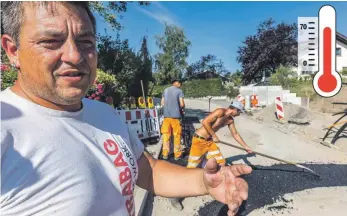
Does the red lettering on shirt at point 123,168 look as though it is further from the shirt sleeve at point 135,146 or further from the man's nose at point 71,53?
the man's nose at point 71,53

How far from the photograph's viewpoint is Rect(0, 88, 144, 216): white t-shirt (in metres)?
1.03

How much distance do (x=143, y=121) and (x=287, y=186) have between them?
4281mm

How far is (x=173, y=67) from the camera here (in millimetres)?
53062

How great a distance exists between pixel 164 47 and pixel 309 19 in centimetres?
4961

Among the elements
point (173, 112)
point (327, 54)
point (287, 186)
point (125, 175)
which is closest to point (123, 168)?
point (125, 175)

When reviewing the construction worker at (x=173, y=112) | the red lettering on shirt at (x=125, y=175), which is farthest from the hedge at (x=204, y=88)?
the red lettering on shirt at (x=125, y=175)

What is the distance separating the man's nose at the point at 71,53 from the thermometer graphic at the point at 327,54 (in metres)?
5.13

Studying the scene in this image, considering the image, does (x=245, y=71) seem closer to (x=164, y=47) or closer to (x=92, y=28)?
(x=164, y=47)

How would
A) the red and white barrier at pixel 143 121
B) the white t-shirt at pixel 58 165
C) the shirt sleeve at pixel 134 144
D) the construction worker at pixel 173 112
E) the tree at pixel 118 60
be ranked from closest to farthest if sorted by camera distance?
the white t-shirt at pixel 58 165 < the shirt sleeve at pixel 134 144 < the construction worker at pixel 173 112 < the red and white barrier at pixel 143 121 < the tree at pixel 118 60

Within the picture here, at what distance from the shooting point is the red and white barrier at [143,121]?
8.12m

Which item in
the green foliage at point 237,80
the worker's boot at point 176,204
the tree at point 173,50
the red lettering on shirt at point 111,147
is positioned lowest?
the worker's boot at point 176,204

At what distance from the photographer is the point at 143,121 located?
8.52 meters

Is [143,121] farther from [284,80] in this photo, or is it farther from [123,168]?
[284,80]

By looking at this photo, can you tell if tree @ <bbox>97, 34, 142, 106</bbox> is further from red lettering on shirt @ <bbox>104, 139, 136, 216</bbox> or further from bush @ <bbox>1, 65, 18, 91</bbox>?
red lettering on shirt @ <bbox>104, 139, 136, 216</bbox>
